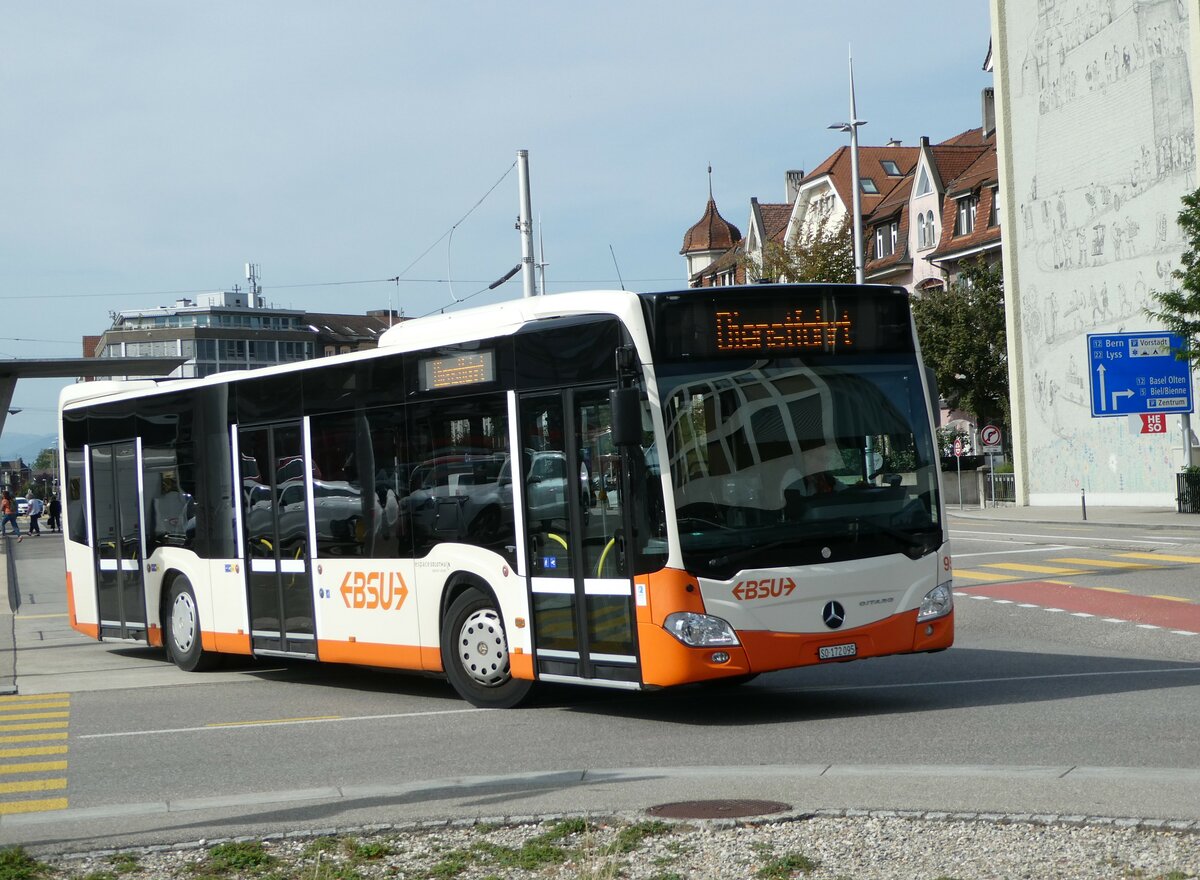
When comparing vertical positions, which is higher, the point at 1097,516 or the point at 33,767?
the point at 33,767

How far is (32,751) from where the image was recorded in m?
10.7

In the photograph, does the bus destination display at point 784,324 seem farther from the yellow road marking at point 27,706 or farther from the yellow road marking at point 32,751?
the yellow road marking at point 27,706

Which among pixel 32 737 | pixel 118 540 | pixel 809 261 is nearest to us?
pixel 32 737

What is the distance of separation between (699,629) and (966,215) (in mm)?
63608

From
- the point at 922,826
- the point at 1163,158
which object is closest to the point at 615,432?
the point at 922,826

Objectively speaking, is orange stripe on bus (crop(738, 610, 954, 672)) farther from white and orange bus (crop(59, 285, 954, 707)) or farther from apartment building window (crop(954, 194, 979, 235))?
apartment building window (crop(954, 194, 979, 235))

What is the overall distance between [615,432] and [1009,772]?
3271 mm

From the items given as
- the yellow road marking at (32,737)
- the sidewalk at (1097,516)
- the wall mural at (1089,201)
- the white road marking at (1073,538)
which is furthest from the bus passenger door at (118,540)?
the wall mural at (1089,201)

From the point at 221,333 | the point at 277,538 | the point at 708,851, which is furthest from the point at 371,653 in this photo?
the point at 221,333

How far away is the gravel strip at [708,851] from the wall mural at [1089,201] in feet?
134

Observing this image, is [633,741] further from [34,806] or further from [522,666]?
[34,806]

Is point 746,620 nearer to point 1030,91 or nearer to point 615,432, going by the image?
point 615,432

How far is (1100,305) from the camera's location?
4906cm

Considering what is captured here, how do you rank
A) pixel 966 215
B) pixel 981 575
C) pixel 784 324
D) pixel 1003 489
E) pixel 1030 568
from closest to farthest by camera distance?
pixel 784 324 → pixel 981 575 → pixel 1030 568 → pixel 1003 489 → pixel 966 215
